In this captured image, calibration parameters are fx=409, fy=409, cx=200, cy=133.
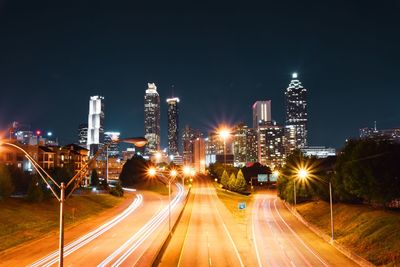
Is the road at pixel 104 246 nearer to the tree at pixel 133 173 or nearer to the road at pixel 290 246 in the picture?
the road at pixel 290 246

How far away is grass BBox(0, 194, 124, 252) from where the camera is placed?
46831 mm

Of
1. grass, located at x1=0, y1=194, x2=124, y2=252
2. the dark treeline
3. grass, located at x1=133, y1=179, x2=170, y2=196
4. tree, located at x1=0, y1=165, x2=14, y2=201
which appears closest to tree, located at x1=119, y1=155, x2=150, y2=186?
grass, located at x1=133, y1=179, x2=170, y2=196

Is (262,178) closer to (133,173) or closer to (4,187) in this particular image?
(133,173)

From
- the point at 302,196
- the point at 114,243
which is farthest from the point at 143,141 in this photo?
the point at 302,196

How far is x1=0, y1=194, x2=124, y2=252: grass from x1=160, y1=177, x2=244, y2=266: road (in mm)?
16493

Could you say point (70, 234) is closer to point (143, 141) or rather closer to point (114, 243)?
point (114, 243)

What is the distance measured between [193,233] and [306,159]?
46.2m

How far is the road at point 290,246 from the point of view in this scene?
36.3m

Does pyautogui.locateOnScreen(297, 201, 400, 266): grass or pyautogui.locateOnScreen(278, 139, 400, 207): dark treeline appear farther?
pyautogui.locateOnScreen(278, 139, 400, 207): dark treeline

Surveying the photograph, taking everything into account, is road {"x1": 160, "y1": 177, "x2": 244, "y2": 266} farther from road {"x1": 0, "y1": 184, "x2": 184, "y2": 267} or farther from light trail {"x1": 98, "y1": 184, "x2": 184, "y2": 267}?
light trail {"x1": 98, "y1": 184, "x2": 184, "y2": 267}

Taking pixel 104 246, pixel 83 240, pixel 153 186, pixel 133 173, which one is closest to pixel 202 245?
pixel 104 246

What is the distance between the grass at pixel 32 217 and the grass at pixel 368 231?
113 ft

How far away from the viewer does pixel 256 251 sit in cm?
4059

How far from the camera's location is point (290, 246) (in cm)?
4356
